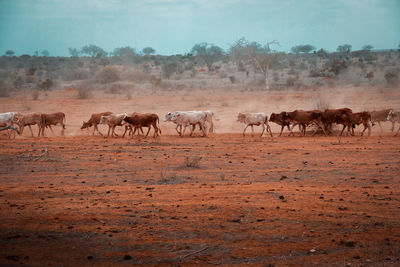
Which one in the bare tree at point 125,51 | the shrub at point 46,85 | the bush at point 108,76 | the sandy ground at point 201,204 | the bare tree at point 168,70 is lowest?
the sandy ground at point 201,204

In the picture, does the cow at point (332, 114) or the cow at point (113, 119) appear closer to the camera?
the cow at point (332, 114)

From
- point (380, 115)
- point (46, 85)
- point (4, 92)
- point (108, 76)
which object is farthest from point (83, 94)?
point (380, 115)

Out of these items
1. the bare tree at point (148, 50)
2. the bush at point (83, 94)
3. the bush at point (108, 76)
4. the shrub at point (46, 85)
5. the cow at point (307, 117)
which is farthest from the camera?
the bare tree at point (148, 50)

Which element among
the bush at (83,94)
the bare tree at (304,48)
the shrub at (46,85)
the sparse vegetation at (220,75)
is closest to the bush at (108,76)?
the sparse vegetation at (220,75)

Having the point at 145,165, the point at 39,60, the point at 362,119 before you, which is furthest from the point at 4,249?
the point at 39,60

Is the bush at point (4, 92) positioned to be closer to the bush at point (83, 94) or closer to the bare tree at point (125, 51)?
the bush at point (83, 94)

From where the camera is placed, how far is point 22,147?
16.4 m

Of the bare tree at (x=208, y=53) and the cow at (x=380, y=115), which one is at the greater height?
the bare tree at (x=208, y=53)

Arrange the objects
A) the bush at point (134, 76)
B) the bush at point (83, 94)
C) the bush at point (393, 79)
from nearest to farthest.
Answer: the bush at point (83, 94) < the bush at point (393, 79) < the bush at point (134, 76)

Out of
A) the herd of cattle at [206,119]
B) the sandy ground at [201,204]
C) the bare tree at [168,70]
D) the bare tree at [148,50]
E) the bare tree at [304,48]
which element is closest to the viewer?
the sandy ground at [201,204]

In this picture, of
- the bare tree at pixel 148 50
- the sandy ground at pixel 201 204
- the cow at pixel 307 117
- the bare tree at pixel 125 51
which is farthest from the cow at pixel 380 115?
the bare tree at pixel 148 50

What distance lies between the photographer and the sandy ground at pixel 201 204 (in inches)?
254

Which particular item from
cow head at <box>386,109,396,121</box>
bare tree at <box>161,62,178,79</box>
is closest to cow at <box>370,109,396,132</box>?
cow head at <box>386,109,396,121</box>

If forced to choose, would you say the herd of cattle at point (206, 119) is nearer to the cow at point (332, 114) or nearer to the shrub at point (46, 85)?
the cow at point (332, 114)
